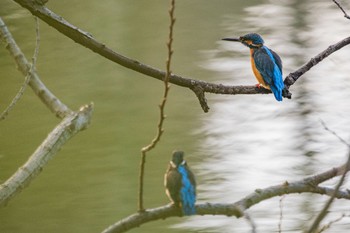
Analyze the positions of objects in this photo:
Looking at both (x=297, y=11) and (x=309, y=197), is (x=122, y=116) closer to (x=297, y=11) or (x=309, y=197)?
(x=309, y=197)

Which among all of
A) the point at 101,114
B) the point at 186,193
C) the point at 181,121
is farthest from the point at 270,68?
the point at 101,114

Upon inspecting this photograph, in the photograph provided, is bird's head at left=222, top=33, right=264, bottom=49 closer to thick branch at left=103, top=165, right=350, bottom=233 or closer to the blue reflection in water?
thick branch at left=103, top=165, right=350, bottom=233

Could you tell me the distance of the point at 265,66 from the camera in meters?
2.35

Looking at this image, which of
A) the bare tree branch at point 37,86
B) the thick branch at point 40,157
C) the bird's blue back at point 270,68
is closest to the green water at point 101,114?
the bird's blue back at point 270,68

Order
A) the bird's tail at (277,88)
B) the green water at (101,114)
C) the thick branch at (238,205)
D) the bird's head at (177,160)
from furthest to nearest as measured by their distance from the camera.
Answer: the green water at (101,114)
the bird's tail at (277,88)
the bird's head at (177,160)
the thick branch at (238,205)

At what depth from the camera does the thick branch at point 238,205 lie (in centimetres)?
153

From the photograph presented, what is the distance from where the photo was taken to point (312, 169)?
5.04m

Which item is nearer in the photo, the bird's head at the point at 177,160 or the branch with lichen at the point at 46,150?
the branch with lichen at the point at 46,150

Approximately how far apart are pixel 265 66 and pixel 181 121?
3.59m

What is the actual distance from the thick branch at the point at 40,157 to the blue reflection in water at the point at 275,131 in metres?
2.98

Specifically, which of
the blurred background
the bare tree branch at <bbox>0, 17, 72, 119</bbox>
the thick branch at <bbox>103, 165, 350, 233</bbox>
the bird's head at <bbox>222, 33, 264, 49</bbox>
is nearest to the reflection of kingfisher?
the bird's head at <bbox>222, 33, 264, 49</bbox>

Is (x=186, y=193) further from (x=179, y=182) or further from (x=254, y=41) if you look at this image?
(x=254, y=41)

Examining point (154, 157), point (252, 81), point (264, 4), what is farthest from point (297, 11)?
point (154, 157)

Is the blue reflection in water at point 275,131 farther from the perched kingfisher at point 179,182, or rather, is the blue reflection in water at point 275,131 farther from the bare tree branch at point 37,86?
the bare tree branch at point 37,86
